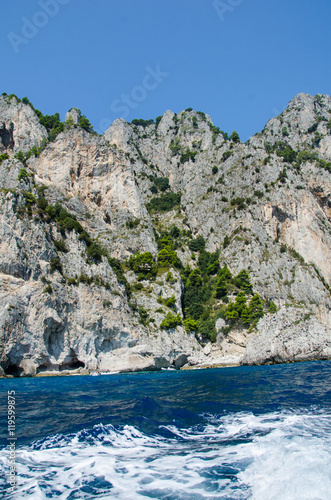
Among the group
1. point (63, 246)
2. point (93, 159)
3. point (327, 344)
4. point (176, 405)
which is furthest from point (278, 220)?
point (176, 405)

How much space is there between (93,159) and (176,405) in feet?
199

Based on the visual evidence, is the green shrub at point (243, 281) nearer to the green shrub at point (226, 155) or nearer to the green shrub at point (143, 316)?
the green shrub at point (143, 316)

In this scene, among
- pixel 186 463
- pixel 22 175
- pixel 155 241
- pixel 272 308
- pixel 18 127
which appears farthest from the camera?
pixel 18 127

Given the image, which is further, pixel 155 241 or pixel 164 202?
pixel 164 202

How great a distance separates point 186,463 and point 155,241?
191 feet

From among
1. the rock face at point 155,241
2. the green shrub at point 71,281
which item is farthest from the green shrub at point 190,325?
the green shrub at point 71,281

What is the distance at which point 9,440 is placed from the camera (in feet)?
29.1

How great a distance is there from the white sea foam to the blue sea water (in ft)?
0.06

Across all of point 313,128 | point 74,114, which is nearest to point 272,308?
point 74,114

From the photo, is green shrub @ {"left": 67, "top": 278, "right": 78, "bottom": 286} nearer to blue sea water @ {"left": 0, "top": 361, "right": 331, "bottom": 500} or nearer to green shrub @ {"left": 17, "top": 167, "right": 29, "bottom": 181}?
green shrub @ {"left": 17, "top": 167, "right": 29, "bottom": 181}

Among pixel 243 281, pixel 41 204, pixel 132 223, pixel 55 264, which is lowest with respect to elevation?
pixel 243 281

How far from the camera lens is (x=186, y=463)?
7.25m

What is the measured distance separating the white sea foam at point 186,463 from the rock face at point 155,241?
2620 centimetres

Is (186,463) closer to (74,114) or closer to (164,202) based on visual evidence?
(164,202)
